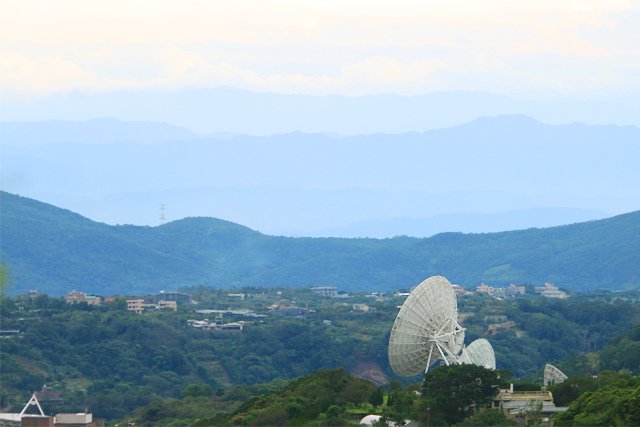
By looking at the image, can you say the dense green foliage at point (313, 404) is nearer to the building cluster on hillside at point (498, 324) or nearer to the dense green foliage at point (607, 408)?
the dense green foliage at point (607, 408)

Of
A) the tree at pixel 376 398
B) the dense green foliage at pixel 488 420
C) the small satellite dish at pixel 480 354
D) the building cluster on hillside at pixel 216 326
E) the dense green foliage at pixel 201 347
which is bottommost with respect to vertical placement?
the dense green foliage at pixel 488 420

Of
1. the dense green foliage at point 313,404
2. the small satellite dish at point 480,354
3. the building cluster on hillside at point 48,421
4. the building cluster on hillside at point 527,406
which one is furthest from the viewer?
the building cluster on hillside at point 48,421

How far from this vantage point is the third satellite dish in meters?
77.0

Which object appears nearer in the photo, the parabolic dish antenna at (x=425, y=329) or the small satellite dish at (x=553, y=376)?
the parabolic dish antenna at (x=425, y=329)

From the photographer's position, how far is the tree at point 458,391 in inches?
2709

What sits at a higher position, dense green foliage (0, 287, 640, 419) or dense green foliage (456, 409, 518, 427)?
dense green foliage (0, 287, 640, 419)

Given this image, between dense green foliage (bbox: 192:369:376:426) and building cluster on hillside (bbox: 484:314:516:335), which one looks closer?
dense green foliage (bbox: 192:369:376:426)

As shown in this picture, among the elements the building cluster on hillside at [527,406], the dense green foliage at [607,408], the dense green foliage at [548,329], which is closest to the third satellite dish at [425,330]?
the building cluster on hillside at [527,406]

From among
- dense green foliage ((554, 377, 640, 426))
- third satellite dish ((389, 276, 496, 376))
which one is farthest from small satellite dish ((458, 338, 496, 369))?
dense green foliage ((554, 377, 640, 426))

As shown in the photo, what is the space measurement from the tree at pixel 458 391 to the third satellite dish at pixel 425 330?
5817 mm

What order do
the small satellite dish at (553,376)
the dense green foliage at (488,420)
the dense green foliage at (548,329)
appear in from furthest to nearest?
the dense green foliage at (548,329) < the small satellite dish at (553,376) < the dense green foliage at (488,420)

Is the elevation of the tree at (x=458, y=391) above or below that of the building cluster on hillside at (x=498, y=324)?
below

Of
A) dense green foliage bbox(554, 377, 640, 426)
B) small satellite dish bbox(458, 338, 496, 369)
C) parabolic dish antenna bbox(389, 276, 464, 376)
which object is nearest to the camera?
dense green foliage bbox(554, 377, 640, 426)

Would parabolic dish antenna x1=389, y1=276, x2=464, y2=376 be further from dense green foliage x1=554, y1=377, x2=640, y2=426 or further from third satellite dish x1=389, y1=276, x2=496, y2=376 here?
dense green foliage x1=554, y1=377, x2=640, y2=426
